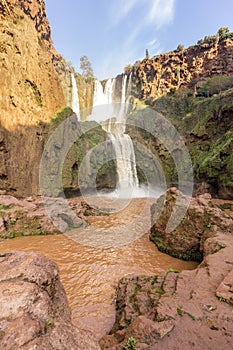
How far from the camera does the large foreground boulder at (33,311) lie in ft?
4.59

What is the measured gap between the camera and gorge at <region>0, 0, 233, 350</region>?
2.28 metres

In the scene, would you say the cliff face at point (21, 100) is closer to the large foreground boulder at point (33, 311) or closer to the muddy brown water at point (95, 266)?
the muddy brown water at point (95, 266)

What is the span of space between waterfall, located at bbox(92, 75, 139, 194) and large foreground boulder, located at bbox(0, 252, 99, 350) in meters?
19.7

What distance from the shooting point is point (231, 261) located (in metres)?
3.95

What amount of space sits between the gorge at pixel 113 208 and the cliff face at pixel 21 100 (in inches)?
3.5

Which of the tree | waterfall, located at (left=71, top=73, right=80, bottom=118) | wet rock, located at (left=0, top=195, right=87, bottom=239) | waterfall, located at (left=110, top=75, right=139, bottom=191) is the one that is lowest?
wet rock, located at (left=0, top=195, right=87, bottom=239)

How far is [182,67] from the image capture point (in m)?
34.3

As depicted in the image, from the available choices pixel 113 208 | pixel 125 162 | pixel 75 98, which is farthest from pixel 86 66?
pixel 113 208

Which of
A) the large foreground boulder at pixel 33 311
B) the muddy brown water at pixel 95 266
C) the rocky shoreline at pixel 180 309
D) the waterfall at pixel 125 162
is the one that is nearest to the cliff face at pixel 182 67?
the waterfall at pixel 125 162

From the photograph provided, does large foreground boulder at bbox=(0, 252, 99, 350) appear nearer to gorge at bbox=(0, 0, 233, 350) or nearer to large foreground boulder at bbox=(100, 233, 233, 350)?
gorge at bbox=(0, 0, 233, 350)

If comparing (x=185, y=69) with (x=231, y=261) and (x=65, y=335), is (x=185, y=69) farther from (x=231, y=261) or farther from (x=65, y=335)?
(x=65, y=335)

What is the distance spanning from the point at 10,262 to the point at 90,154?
1835 cm

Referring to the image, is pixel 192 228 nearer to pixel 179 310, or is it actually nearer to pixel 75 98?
pixel 179 310

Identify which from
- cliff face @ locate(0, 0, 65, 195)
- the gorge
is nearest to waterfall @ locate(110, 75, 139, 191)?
the gorge
